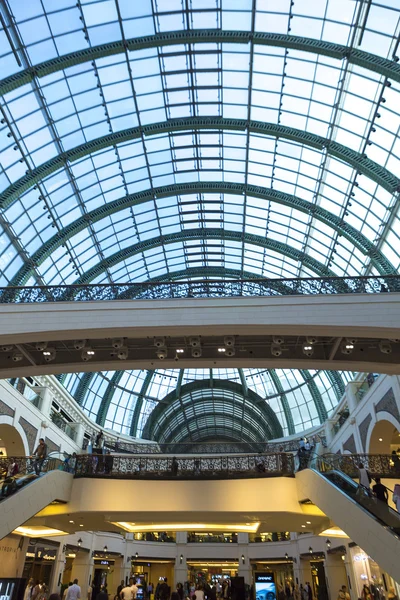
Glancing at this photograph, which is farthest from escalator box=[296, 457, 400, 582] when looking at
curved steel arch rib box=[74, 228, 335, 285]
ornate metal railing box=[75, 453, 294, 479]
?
curved steel arch rib box=[74, 228, 335, 285]

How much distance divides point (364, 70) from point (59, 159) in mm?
16063

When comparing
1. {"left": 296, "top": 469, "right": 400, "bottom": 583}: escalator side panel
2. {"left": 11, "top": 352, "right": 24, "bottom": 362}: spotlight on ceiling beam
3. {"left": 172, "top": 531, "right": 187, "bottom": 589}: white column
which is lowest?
{"left": 296, "top": 469, "right": 400, "bottom": 583}: escalator side panel

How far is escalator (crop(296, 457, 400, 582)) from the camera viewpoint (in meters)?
11.8

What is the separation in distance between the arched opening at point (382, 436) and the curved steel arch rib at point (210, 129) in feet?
41.0

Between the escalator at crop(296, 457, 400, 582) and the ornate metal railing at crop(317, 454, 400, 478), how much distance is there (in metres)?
0.23

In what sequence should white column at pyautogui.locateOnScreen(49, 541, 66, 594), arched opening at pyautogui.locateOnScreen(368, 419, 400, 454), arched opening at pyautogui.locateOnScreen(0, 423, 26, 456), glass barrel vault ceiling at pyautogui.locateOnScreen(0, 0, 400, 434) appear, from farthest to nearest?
white column at pyautogui.locateOnScreen(49, 541, 66, 594), arched opening at pyautogui.locateOnScreen(0, 423, 26, 456), arched opening at pyautogui.locateOnScreen(368, 419, 400, 454), glass barrel vault ceiling at pyautogui.locateOnScreen(0, 0, 400, 434)

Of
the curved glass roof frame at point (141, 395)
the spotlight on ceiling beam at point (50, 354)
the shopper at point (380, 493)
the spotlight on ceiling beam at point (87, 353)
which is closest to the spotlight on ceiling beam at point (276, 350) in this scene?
the shopper at point (380, 493)

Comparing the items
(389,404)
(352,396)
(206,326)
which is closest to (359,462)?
(389,404)

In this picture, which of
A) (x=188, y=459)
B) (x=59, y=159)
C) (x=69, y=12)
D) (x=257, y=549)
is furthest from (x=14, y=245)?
(x=257, y=549)

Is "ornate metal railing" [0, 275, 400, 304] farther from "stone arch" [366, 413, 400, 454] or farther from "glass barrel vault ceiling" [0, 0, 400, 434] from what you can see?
"stone arch" [366, 413, 400, 454]

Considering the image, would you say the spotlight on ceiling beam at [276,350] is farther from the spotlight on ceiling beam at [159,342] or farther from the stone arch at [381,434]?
the stone arch at [381,434]

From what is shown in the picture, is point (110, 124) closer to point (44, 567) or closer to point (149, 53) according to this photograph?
point (149, 53)

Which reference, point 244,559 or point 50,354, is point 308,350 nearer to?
point 50,354

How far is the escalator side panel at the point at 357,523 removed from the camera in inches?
459
